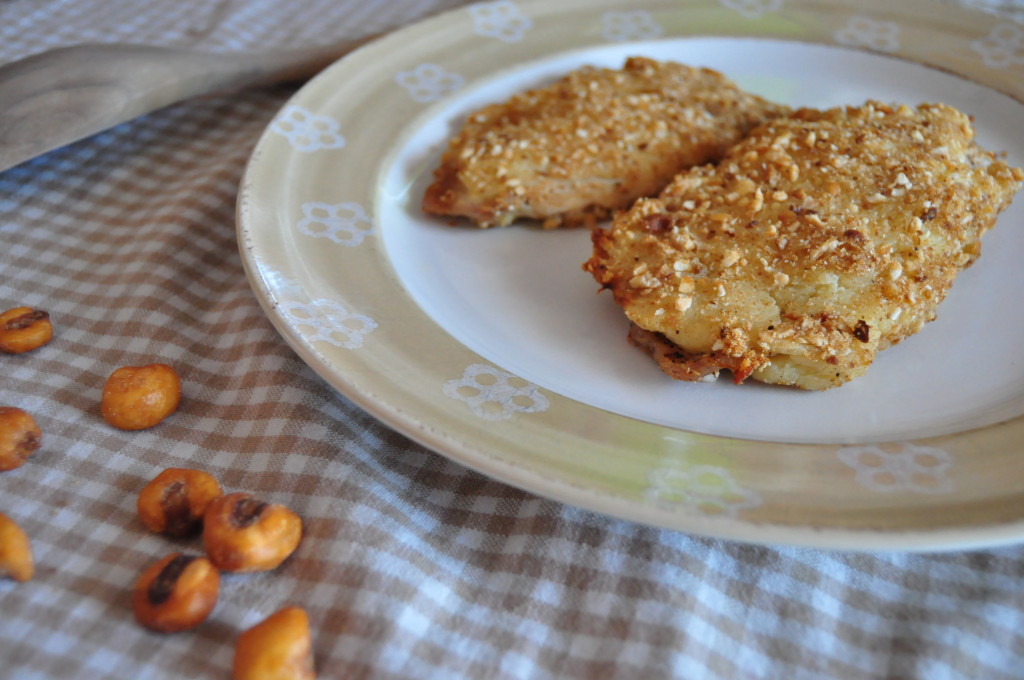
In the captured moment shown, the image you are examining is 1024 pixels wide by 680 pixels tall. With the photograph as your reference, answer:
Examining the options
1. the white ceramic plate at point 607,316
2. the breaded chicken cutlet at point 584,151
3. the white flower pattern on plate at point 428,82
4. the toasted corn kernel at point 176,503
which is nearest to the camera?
the white ceramic plate at point 607,316

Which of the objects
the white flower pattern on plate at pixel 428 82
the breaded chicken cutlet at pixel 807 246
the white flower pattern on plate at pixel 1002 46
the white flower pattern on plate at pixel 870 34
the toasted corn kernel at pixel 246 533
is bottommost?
the toasted corn kernel at pixel 246 533

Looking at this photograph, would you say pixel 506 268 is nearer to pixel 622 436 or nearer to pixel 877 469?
pixel 622 436

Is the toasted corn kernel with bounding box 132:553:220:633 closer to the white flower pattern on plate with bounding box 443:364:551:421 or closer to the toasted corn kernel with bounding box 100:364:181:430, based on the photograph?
the toasted corn kernel with bounding box 100:364:181:430

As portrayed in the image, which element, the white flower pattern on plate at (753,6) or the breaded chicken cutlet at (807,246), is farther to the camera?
the white flower pattern on plate at (753,6)

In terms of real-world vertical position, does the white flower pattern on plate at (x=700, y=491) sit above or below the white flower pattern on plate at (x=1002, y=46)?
below

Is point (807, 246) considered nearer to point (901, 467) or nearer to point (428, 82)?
point (901, 467)

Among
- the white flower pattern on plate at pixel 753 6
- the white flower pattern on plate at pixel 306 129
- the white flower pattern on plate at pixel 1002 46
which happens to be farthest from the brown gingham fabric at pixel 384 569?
the white flower pattern on plate at pixel 753 6

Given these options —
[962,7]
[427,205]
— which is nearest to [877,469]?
[427,205]

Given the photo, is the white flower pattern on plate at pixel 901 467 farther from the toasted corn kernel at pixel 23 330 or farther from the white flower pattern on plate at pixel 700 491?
the toasted corn kernel at pixel 23 330
